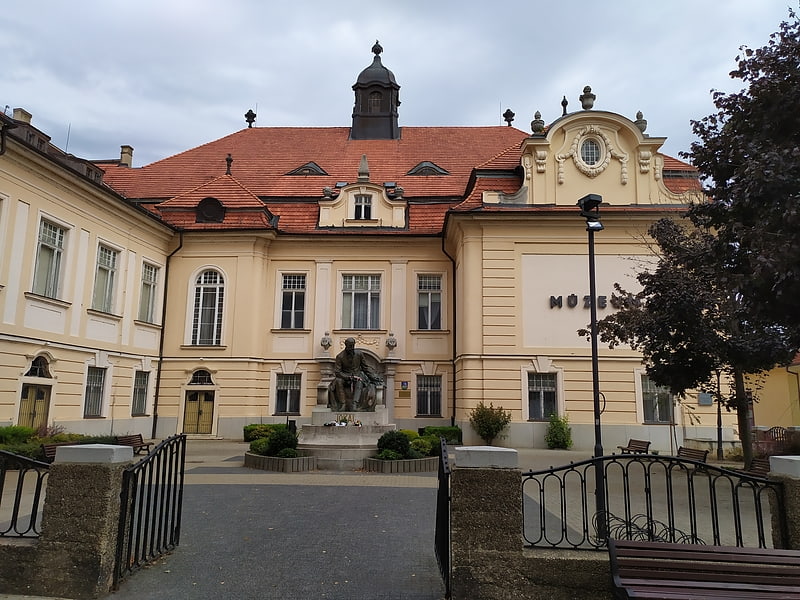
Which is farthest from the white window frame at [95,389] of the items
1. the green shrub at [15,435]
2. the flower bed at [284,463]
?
the flower bed at [284,463]

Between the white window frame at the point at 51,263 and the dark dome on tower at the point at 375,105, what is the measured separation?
1708 centimetres

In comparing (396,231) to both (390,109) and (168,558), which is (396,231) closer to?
(390,109)

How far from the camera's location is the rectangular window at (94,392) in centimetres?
1930

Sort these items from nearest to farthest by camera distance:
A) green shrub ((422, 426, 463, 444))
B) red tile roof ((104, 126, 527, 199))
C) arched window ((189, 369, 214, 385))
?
green shrub ((422, 426, 463, 444))
arched window ((189, 369, 214, 385))
red tile roof ((104, 126, 527, 199))

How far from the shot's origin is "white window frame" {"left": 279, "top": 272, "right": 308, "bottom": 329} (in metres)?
24.3

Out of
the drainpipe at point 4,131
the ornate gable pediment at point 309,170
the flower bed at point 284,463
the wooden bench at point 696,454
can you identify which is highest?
the ornate gable pediment at point 309,170

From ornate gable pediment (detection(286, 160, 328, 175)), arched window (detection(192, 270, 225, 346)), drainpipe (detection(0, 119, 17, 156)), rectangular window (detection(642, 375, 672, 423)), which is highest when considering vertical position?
ornate gable pediment (detection(286, 160, 328, 175))

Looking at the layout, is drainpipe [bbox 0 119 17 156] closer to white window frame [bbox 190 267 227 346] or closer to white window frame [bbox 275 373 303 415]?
white window frame [bbox 190 267 227 346]

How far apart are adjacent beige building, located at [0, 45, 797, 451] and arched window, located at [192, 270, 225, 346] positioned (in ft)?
0.20

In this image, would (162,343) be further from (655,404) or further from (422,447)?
(655,404)

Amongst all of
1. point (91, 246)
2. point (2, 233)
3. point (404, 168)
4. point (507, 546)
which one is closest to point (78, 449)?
point (507, 546)

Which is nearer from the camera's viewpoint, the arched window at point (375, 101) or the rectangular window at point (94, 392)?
the rectangular window at point (94, 392)

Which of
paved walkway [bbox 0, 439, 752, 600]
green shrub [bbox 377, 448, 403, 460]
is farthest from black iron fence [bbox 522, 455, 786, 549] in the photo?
green shrub [bbox 377, 448, 403, 460]

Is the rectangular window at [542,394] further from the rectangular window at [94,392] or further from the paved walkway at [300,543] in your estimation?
the rectangular window at [94,392]
